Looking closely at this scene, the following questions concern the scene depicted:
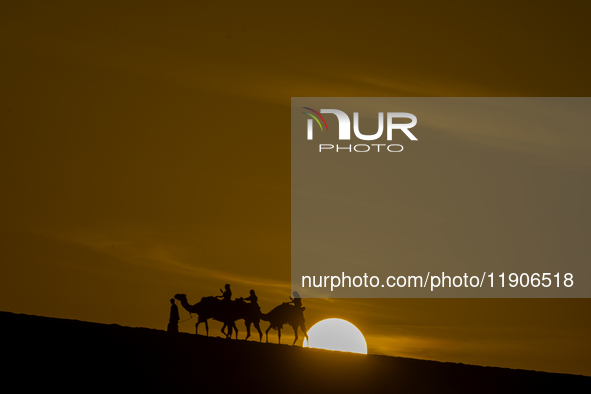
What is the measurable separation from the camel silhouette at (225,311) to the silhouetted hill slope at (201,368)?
1961 millimetres

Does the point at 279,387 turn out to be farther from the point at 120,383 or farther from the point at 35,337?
the point at 35,337

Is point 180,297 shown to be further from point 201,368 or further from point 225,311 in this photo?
point 201,368

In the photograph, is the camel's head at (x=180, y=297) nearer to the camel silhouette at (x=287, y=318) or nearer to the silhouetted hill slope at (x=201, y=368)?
the silhouetted hill slope at (x=201, y=368)

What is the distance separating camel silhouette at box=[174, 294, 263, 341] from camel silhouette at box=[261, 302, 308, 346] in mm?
491

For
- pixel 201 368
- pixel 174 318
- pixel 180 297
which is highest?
pixel 180 297

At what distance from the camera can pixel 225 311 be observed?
1125 inches

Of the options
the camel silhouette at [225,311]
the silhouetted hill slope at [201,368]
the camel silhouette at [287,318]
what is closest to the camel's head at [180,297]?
the camel silhouette at [225,311]

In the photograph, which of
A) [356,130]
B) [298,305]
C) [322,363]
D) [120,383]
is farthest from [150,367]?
[356,130]

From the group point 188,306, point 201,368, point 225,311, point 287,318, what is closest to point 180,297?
point 188,306

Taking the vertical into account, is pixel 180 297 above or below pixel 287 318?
above

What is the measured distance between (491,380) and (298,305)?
7583 millimetres

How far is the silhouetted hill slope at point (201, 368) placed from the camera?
61.3 feet

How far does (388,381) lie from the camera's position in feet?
72.4

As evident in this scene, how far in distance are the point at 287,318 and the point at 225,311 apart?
2146 millimetres
